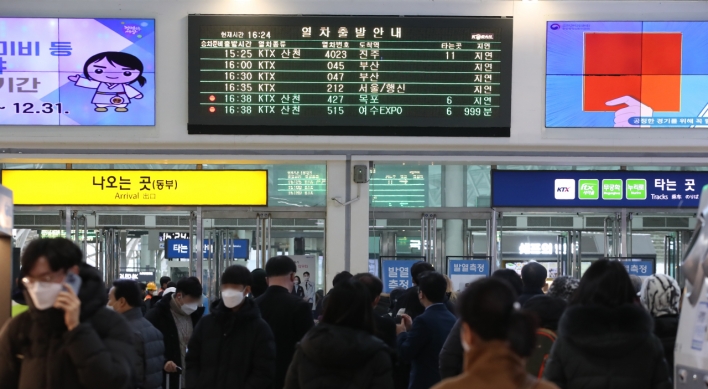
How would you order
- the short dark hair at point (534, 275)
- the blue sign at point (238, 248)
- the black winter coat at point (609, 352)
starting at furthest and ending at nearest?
the blue sign at point (238, 248) → the short dark hair at point (534, 275) → the black winter coat at point (609, 352)

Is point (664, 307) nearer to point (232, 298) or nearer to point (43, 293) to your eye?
point (232, 298)

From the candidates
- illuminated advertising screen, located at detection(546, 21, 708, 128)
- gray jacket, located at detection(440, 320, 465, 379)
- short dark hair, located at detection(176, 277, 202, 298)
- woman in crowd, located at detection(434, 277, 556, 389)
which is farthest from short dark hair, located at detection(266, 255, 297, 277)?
illuminated advertising screen, located at detection(546, 21, 708, 128)

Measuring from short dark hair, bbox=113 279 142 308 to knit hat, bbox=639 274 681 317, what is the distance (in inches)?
122

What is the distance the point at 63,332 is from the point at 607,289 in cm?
228

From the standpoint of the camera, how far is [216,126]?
1160 centimetres

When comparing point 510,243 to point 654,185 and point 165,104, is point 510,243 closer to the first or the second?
point 654,185

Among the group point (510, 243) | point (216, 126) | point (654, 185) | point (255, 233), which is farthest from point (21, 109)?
point (654, 185)

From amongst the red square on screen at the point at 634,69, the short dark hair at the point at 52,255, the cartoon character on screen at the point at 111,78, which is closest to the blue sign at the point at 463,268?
the red square on screen at the point at 634,69

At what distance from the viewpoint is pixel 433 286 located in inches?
225

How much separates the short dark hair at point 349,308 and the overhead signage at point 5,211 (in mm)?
1958

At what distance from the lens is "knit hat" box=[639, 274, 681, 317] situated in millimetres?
4777

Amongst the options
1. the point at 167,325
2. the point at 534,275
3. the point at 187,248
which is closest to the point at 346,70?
the point at 187,248

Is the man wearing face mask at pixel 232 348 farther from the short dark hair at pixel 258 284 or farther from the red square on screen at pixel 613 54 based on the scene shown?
the red square on screen at pixel 613 54

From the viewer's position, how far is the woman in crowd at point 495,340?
2.25 m
